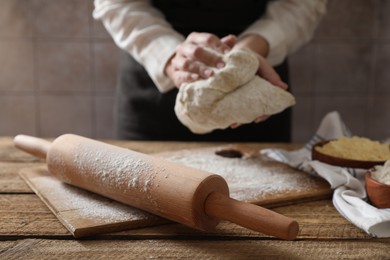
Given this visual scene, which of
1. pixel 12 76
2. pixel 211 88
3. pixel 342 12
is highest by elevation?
pixel 342 12

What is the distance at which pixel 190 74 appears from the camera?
1025 millimetres

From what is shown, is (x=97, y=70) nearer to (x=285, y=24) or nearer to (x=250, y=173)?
(x=285, y=24)

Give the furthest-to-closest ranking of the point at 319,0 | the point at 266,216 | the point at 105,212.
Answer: the point at 319,0
the point at 105,212
the point at 266,216

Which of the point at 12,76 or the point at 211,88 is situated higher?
the point at 211,88

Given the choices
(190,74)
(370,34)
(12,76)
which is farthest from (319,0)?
(12,76)

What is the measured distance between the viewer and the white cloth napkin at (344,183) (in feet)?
2.23

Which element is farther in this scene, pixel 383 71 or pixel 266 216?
pixel 383 71

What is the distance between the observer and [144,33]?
125 cm

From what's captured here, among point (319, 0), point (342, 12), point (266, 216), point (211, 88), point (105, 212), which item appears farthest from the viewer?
point (342, 12)

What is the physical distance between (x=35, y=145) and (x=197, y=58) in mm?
347

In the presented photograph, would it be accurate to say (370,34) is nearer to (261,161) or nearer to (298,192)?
(261,161)

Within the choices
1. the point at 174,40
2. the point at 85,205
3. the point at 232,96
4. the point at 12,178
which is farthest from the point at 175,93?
the point at 85,205

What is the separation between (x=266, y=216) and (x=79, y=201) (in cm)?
31

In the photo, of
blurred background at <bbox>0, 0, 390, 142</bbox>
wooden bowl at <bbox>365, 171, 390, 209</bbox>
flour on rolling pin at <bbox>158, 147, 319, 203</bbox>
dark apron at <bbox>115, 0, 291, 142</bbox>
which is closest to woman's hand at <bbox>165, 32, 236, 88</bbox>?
flour on rolling pin at <bbox>158, 147, 319, 203</bbox>
